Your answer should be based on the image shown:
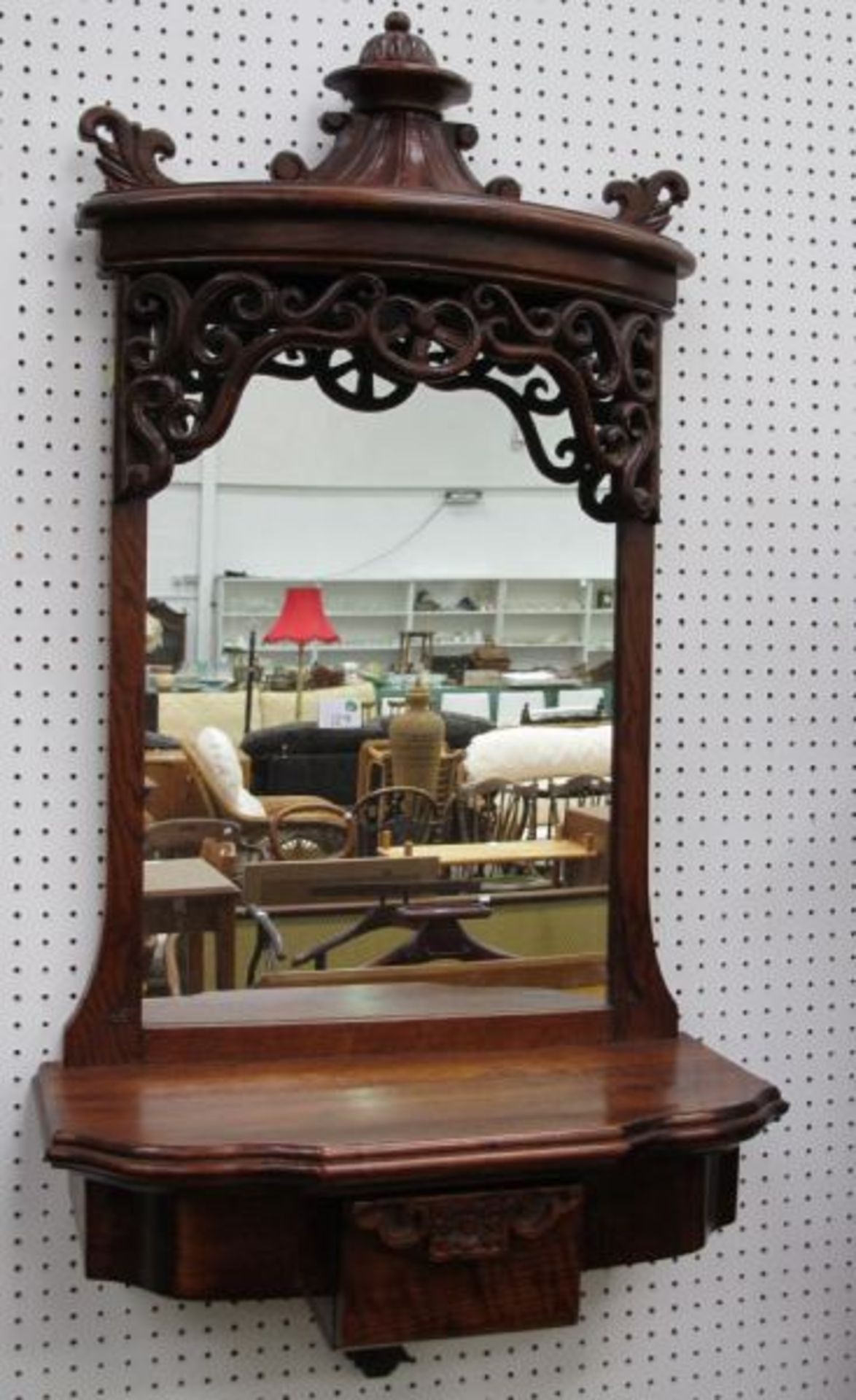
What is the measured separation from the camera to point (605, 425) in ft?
6.72

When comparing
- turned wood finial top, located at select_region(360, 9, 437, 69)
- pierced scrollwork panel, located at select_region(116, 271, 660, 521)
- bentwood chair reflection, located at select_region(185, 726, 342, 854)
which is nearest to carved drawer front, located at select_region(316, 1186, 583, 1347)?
bentwood chair reflection, located at select_region(185, 726, 342, 854)

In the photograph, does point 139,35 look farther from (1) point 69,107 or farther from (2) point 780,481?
(2) point 780,481

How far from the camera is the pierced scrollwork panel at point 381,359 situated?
6.24ft

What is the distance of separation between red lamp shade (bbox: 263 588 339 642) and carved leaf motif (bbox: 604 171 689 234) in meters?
0.52

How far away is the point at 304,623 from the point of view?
2041 millimetres

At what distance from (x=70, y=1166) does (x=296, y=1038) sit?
36 centimetres

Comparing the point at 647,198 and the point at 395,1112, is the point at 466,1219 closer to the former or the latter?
the point at 395,1112

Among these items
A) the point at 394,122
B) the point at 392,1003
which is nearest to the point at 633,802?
the point at 392,1003

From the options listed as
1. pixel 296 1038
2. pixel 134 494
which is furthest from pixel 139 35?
pixel 296 1038

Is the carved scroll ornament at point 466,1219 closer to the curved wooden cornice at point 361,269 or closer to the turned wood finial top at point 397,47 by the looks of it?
the curved wooden cornice at point 361,269

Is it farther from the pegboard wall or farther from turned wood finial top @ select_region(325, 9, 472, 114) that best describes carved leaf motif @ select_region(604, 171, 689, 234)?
turned wood finial top @ select_region(325, 9, 472, 114)

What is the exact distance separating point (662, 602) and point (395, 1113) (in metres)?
0.68

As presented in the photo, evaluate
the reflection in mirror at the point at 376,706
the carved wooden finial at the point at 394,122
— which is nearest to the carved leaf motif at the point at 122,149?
the carved wooden finial at the point at 394,122

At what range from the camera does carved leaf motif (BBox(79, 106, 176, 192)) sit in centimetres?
187
